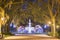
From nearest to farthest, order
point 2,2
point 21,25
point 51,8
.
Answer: point 2,2 < point 51,8 < point 21,25

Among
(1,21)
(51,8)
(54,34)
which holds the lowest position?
(54,34)

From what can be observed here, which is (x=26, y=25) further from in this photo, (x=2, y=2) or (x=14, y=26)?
(x=2, y=2)

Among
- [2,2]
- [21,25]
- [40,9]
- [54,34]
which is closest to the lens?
[2,2]

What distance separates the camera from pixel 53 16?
106ft

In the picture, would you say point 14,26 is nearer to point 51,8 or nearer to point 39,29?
point 39,29

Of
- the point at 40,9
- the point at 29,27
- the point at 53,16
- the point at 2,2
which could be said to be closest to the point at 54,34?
the point at 53,16

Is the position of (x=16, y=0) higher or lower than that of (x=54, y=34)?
higher

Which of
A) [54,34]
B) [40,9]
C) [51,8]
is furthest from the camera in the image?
[40,9]

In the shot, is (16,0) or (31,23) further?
(31,23)

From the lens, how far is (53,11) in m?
33.5

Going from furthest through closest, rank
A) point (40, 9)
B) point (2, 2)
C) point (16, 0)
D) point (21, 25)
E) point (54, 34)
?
1. point (21, 25)
2. point (40, 9)
3. point (54, 34)
4. point (16, 0)
5. point (2, 2)

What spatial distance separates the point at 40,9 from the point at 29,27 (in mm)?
31110

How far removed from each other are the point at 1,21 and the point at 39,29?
39554 millimetres

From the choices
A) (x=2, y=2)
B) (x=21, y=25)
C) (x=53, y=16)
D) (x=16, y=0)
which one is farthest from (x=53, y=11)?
(x=21, y=25)
